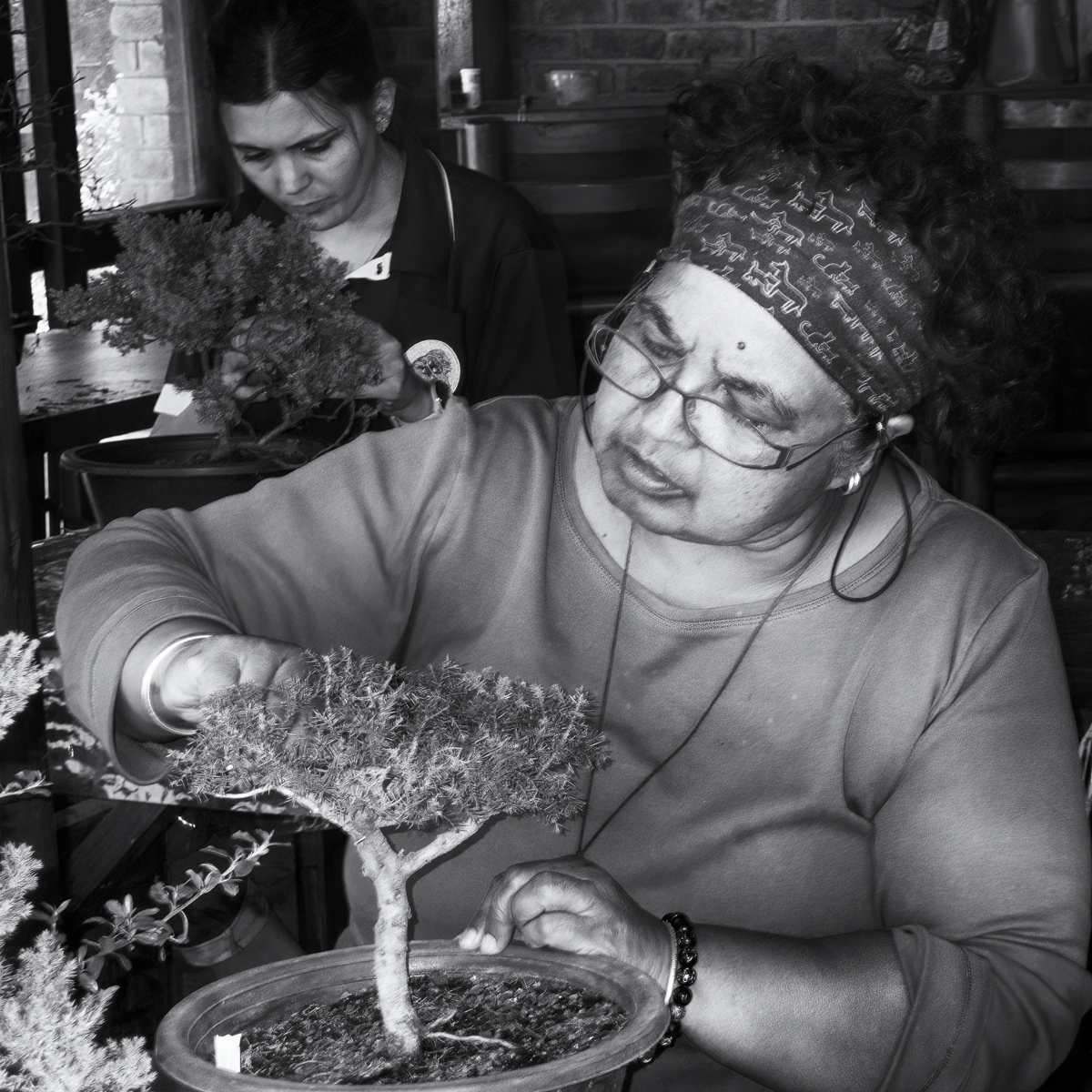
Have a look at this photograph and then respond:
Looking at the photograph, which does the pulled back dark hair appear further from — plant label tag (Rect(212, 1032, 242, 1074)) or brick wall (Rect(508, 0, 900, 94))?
brick wall (Rect(508, 0, 900, 94))

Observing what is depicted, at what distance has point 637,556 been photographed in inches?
53.2

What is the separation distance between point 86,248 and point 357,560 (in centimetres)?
406

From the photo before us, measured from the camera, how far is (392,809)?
88cm

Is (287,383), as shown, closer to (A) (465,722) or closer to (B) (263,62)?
(B) (263,62)

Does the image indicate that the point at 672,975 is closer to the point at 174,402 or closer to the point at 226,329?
the point at 226,329

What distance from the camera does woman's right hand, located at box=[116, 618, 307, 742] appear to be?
1.05 m

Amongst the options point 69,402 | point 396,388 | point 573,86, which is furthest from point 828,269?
point 573,86

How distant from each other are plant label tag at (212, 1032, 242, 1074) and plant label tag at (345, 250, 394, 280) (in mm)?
1734

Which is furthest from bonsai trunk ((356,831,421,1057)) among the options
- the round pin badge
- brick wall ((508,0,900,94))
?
brick wall ((508,0,900,94))

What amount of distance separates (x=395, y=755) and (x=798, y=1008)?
1.23 ft

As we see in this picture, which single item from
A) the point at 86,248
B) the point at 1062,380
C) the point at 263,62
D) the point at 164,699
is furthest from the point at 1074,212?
the point at 164,699

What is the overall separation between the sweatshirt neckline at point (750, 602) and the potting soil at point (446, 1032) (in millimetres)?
432

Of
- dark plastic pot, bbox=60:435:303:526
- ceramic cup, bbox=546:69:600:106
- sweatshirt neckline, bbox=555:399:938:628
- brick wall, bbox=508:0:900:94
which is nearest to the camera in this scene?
sweatshirt neckline, bbox=555:399:938:628

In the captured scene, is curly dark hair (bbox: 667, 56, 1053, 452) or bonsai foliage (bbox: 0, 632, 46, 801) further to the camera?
curly dark hair (bbox: 667, 56, 1053, 452)
